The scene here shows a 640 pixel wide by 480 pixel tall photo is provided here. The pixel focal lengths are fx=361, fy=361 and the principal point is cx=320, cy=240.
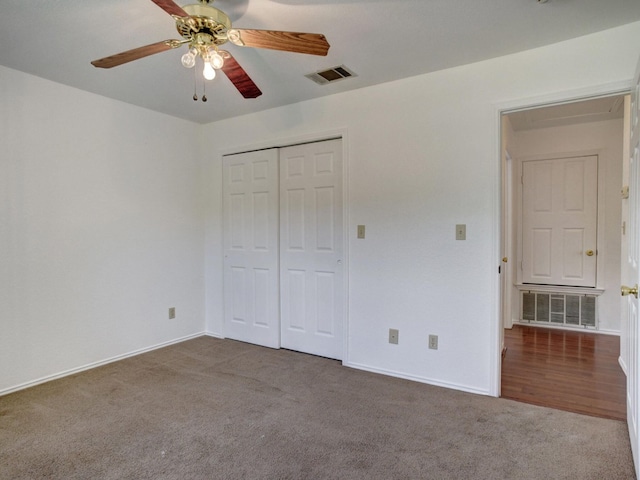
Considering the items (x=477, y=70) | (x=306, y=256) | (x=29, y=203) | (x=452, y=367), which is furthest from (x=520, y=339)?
(x=29, y=203)

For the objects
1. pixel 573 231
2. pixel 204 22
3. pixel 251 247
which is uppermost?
pixel 204 22

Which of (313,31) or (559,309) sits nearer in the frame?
(313,31)

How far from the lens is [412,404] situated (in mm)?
2461

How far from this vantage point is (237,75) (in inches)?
79.8

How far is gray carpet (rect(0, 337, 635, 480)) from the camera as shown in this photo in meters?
1.80

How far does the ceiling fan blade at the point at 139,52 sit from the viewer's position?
1738mm

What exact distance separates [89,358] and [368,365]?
2427 millimetres

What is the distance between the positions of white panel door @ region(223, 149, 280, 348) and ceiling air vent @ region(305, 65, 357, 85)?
975 mm

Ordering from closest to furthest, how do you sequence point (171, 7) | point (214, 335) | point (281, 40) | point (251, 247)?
1. point (171, 7)
2. point (281, 40)
3. point (251, 247)
4. point (214, 335)

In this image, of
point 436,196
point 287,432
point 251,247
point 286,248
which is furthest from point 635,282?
point 251,247

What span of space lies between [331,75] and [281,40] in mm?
1183

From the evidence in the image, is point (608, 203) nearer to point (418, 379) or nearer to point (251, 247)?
point (418, 379)

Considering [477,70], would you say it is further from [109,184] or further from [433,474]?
[109,184]

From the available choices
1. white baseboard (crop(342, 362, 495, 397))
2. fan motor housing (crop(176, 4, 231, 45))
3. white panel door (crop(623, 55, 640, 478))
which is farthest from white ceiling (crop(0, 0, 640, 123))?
white baseboard (crop(342, 362, 495, 397))
